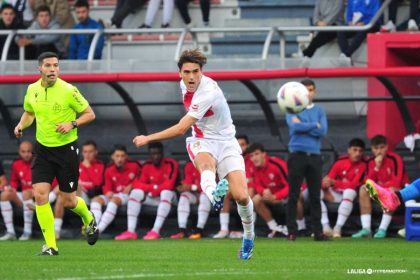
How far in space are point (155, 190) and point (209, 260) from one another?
18.1ft

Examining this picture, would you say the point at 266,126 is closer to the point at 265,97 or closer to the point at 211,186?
the point at 265,97

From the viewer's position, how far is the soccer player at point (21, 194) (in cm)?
1689

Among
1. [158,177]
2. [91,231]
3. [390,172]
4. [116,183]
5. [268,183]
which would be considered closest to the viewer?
[91,231]

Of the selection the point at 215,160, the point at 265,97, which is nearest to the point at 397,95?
the point at 265,97

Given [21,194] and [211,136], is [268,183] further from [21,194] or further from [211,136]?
[211,136]

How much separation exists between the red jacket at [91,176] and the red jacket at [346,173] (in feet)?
10.7

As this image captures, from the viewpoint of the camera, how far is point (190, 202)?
16.7 metres

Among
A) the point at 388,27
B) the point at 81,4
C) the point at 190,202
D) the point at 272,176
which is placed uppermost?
the point at 81,4

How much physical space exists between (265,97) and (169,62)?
4.73 feet

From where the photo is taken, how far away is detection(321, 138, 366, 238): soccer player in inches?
627

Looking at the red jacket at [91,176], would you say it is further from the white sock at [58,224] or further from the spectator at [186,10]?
the spectator at [186,10]

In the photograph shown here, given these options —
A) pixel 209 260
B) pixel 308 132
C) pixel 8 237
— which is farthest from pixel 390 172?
pixel 8 237

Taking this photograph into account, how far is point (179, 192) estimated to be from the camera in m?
16.8

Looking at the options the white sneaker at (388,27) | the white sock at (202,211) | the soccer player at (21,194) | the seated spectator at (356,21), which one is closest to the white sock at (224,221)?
the white sock at (202,211)
